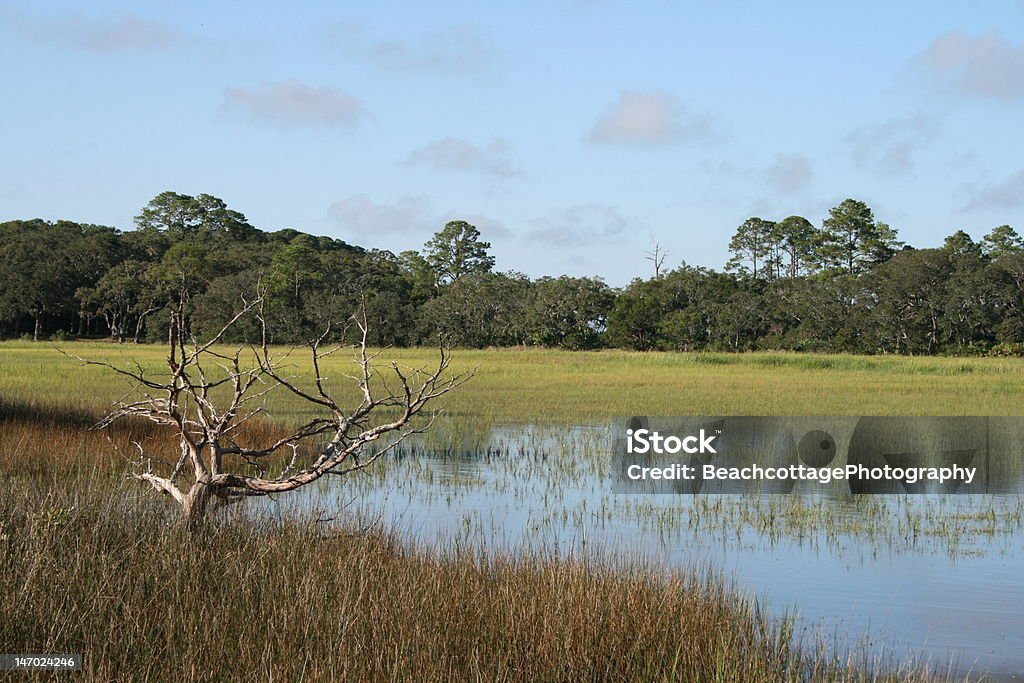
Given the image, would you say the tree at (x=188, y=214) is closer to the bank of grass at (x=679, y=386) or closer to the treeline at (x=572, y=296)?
the treeline at (x=572, y=296)

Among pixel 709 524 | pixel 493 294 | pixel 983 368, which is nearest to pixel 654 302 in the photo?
pixel 493 294

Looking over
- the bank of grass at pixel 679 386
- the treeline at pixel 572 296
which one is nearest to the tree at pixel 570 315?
the treeline at pixel 572 296

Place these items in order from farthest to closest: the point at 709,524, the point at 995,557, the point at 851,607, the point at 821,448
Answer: the point at 821,448 → the point at 709,524 → the point at 995,557 → the point at 851,607

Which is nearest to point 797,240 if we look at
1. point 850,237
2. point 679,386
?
point 850,237

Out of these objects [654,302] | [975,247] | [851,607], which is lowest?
[851,607]

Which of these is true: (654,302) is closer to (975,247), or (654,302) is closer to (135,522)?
(975,247)

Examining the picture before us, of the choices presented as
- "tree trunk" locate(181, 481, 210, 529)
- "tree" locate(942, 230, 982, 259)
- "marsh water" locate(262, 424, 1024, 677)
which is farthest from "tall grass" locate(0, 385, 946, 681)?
"tree" locate(942, 230, 982, 259)

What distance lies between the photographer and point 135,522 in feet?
26.2

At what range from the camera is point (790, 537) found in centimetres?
1052

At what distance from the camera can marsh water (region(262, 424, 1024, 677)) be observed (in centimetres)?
765

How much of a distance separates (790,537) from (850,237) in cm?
7027

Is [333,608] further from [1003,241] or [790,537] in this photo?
[1003,241]

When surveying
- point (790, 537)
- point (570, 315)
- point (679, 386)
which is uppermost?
point (570, 315)

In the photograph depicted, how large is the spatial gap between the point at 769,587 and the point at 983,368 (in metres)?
31.1
